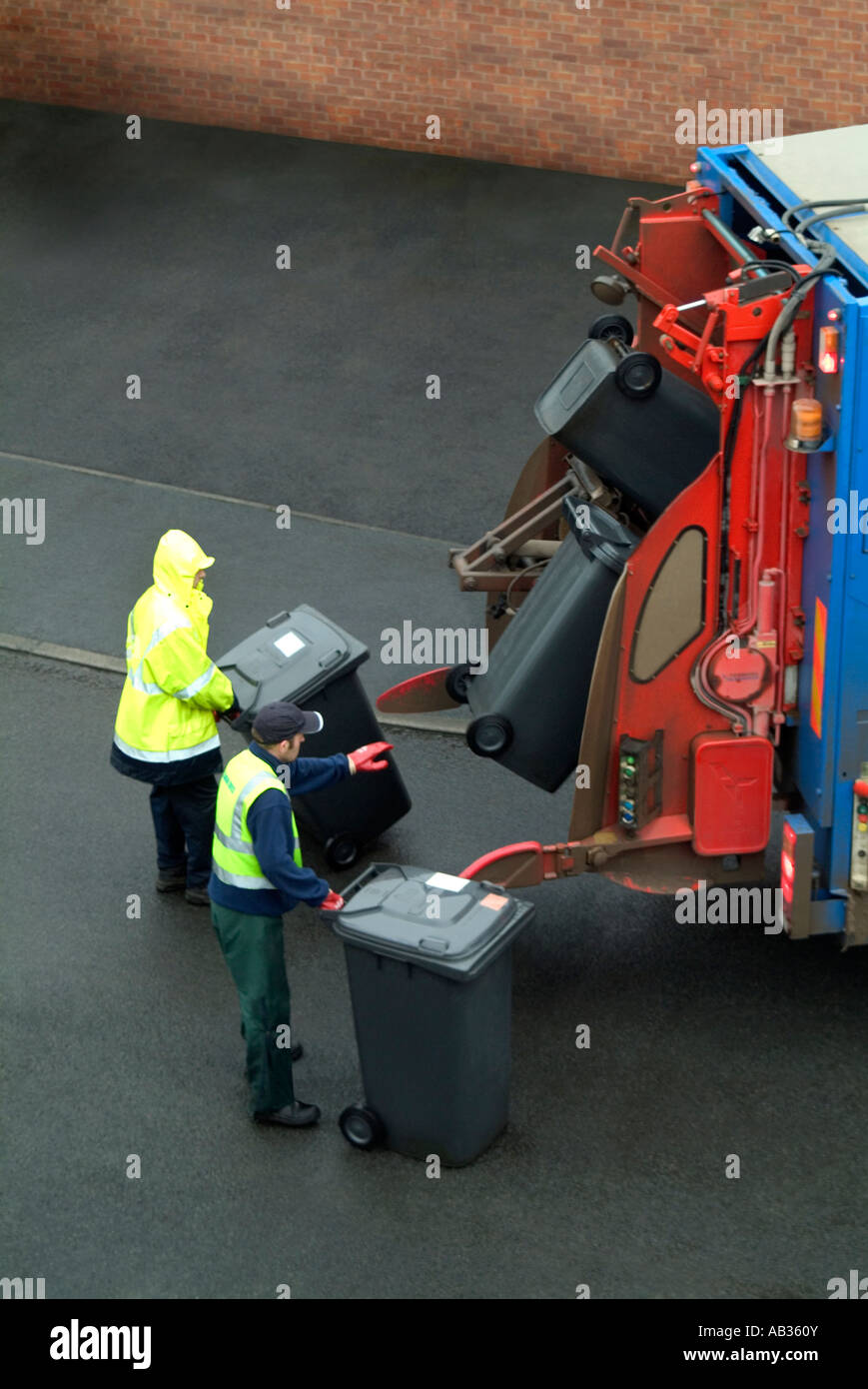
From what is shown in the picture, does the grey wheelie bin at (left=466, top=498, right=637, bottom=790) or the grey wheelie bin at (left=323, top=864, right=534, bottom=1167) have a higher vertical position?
the grey wheelie bin at (left=466, top=498, right=637, bottom=790)

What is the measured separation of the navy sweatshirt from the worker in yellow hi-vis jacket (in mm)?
880

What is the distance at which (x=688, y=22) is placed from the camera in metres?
13.5

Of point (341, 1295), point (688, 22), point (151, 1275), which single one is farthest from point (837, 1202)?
point (688, 22)

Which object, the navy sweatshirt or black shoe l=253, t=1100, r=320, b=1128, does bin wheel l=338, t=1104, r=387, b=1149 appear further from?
the navy sweatshirt

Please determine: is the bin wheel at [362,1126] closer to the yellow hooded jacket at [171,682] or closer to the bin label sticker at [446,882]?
the bin label sticker at [446,882]

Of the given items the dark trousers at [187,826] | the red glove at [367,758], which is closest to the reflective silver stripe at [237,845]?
the red glove at [367,758]

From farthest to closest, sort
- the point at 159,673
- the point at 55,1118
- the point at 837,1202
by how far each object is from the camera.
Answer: the point at 159,673
the point at 55,1118
the point at 837,1202

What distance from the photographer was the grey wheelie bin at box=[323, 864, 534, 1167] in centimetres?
619

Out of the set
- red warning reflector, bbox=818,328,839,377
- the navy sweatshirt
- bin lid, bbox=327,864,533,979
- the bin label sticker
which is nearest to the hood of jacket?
the navy sweatshirt

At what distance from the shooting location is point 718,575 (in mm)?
6586

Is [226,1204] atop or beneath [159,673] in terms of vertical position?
beneath

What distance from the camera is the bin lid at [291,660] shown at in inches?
307

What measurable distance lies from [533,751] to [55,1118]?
227 cm

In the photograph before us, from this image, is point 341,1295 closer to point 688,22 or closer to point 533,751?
point 533,751
